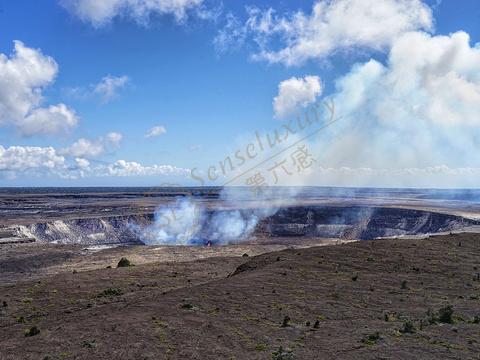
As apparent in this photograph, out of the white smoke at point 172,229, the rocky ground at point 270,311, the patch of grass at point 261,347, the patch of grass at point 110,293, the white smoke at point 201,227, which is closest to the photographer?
the patch of grass at point 261,347

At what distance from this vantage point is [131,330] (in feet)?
69.4

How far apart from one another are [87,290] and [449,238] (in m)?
38.6

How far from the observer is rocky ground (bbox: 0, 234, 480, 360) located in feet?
61.5

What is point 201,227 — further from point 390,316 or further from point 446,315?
point 446,315

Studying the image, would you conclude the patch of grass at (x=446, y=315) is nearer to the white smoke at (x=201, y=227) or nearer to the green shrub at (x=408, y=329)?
the green shrub at (x=408, y=329)

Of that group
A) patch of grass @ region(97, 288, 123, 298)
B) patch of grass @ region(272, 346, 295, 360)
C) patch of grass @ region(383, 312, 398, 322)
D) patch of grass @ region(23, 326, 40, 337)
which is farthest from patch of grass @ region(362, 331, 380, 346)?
patch of grass @ region(97, 288, 123, 298)

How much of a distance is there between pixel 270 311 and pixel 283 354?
6742mm

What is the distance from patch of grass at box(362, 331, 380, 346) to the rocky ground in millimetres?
85

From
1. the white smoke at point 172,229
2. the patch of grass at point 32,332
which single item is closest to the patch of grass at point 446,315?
the patch of grass at point 32,332

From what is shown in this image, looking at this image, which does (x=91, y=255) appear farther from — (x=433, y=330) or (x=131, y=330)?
(x=433, y=330)

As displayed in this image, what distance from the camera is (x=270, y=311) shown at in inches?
957

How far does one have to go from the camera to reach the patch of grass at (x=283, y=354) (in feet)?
56.4

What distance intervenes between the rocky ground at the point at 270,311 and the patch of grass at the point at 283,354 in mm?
44

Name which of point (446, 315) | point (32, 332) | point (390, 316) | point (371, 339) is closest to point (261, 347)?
point (371, 339)
